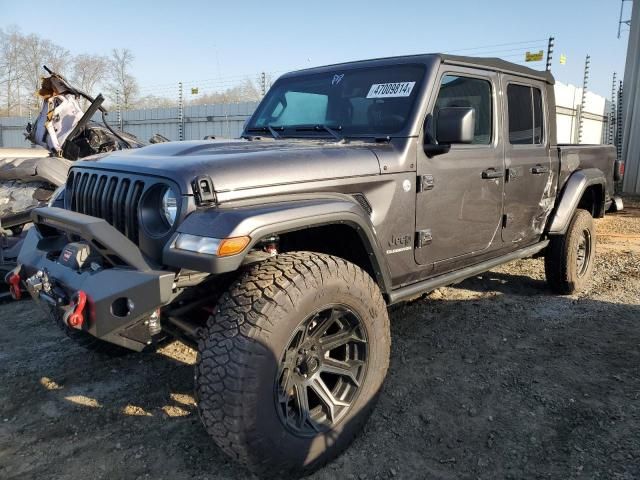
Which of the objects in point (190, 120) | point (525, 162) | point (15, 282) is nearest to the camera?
point (15, 282)

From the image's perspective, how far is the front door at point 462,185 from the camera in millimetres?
3188

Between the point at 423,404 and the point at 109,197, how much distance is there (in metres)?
2.09

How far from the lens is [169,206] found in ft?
7.69

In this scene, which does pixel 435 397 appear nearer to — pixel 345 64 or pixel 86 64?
pixel 345 64

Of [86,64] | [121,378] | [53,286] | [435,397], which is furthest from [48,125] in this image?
[86,64]

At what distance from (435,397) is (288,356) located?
123 centimetres

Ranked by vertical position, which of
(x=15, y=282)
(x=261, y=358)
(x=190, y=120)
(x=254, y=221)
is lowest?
(x=261, y=358)

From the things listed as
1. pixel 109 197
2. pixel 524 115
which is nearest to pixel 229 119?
pixel 524 115

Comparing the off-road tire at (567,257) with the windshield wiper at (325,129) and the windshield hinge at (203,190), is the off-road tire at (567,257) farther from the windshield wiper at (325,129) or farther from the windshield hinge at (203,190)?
the windshield hinge at (203,190)

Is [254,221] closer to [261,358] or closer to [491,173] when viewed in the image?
[261,358]

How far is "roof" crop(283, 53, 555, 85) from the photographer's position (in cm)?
332

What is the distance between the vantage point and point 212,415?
2.12 meters

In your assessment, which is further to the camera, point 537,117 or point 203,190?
point 537,117

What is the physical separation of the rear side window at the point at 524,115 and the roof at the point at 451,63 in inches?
5.1
